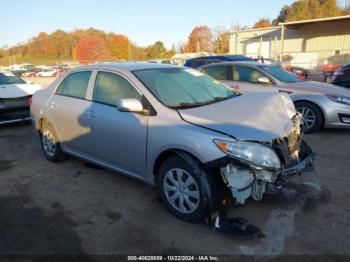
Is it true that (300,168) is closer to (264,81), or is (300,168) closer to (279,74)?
(264,81)

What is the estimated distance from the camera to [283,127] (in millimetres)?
3463

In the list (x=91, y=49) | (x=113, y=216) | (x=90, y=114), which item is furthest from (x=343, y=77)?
(x=91, y=49)

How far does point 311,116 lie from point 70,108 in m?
4.96

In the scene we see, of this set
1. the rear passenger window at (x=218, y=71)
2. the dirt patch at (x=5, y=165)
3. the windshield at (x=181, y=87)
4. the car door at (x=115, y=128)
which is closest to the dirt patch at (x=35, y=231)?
the car door at (x=115, y=128)

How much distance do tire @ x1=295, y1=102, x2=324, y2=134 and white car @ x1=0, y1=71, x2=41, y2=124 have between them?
21.0 ft

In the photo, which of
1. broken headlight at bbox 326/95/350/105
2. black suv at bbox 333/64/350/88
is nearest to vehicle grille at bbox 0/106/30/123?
broken headlight at bbox 326/95/350/105

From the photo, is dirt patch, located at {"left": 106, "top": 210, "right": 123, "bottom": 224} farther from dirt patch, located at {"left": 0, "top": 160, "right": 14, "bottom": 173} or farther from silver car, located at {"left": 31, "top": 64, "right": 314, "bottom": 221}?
dirt patch, located at {"left": 0, "top": 160, "right": 14, "bottom": 173}

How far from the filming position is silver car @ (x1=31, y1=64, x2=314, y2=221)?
3043mm

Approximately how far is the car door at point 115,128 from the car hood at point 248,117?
2.11 ft

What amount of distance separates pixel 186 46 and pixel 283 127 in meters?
79.1

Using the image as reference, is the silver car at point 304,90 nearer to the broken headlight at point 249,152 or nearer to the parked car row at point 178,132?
the parked car row at point 178,132

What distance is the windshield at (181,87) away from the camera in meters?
3.71

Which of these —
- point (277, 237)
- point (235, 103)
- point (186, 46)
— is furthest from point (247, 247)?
point (186, 46)

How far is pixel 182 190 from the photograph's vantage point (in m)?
3.31
